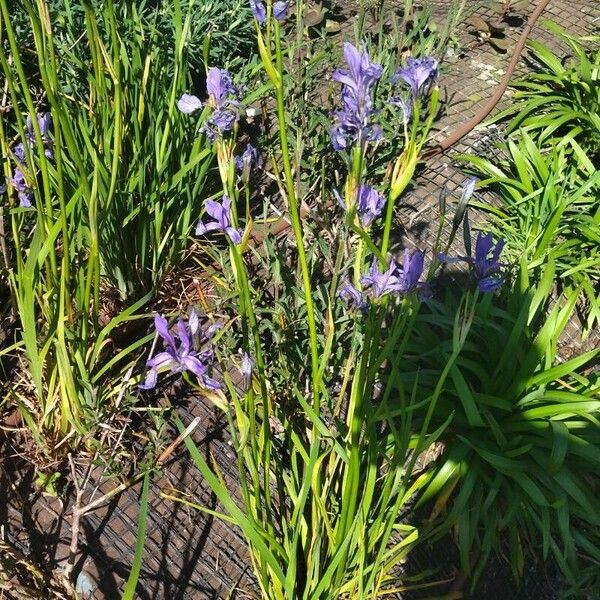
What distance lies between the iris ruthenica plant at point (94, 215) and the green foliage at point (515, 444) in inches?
31.7

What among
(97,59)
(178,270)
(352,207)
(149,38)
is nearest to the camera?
(352,207)

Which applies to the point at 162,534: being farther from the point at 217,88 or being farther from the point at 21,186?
the point at 217,88

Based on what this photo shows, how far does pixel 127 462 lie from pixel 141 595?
0.33 meters

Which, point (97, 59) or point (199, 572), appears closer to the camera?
point (97, 59)

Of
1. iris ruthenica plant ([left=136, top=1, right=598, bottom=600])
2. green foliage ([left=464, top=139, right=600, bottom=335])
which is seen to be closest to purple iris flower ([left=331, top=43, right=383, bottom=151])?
iris ruthenica plant ([left=136, top=1, right=598, bottom=600])

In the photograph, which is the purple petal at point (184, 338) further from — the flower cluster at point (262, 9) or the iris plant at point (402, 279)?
the flower cluster at point (262, 9)

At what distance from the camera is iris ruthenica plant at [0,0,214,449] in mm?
1555

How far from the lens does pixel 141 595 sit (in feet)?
5.24

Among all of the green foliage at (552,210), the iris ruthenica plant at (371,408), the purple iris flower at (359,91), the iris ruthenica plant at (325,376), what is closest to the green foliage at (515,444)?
the iris ruthenica plant at (371,408)

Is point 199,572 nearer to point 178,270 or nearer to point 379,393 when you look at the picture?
point 379,393

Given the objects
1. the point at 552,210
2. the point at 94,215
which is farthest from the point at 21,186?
the point at 552,210

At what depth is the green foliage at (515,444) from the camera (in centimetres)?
172

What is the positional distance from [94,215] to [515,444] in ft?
3.92

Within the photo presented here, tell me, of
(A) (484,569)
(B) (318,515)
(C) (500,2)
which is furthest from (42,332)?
(C) (500,2)
